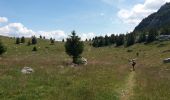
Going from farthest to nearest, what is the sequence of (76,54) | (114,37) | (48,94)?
(114,37) < (76,54) < (48,94)

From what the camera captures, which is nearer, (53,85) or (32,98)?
(32,98)

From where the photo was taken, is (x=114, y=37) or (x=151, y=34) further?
(x=114, y=37)

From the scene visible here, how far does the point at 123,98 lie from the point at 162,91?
15.0 ft

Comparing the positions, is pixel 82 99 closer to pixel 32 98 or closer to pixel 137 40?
pixel 32 98

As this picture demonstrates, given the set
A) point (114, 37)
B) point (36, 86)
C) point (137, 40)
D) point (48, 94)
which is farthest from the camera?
point (114, 37)

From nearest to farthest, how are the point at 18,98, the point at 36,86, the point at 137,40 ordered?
the point at 18,98, the point at 36,86, the point at 137,40

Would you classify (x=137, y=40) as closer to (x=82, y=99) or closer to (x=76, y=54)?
(x=76, y=54)

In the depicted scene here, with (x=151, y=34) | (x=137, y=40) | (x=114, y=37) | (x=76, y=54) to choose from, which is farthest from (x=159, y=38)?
(x=76, y=54)

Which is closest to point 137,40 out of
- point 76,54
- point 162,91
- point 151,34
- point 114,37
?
point 151,34

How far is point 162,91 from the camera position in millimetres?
25016

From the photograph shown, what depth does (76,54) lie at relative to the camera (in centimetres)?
6594

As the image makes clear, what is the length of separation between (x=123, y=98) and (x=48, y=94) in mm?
5304

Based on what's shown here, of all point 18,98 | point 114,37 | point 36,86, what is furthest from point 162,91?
point 114,37

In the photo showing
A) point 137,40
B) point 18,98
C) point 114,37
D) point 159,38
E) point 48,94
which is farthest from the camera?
point 114,37
